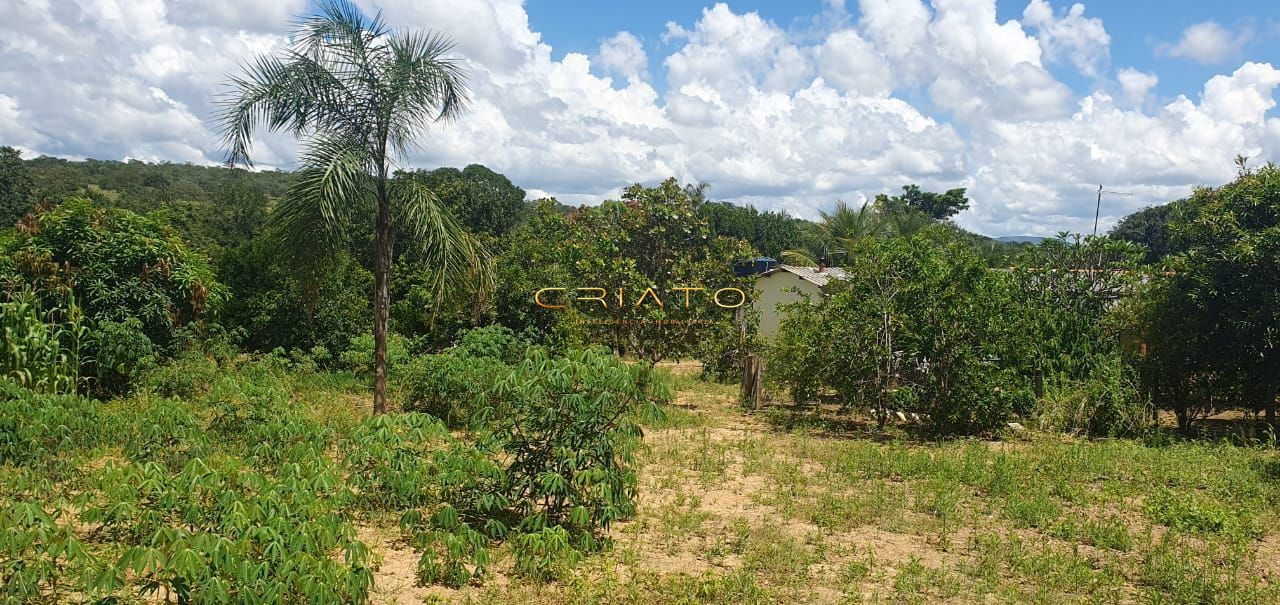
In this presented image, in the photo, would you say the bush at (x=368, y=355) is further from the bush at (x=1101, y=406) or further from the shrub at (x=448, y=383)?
the bush at (x=1101, y=406)

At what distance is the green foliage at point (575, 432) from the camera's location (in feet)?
17.4

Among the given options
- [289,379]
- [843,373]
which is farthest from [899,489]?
[289,379]

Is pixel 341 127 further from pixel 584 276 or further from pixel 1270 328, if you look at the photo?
pixel 1270 328

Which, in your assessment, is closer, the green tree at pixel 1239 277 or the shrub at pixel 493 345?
the green tree at pixel 1239 277

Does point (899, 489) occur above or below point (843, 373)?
below

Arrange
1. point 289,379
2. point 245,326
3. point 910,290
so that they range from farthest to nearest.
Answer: point 245,326, point 289,379, point 910,290

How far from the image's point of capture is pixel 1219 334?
10219mm

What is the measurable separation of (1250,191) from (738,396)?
24.4 feet

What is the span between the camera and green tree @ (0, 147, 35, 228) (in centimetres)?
2886

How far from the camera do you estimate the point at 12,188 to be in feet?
98.8

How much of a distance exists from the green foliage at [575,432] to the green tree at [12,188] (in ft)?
98.9

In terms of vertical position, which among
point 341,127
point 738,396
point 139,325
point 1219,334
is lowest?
point 738,396

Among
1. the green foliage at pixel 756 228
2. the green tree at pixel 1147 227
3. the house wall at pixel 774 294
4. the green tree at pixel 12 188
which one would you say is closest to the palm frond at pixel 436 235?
the house wall at pixel 774 294

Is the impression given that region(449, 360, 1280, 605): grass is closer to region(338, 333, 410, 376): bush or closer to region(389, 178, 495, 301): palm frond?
region(389, 178, 495, 301): palm frond
